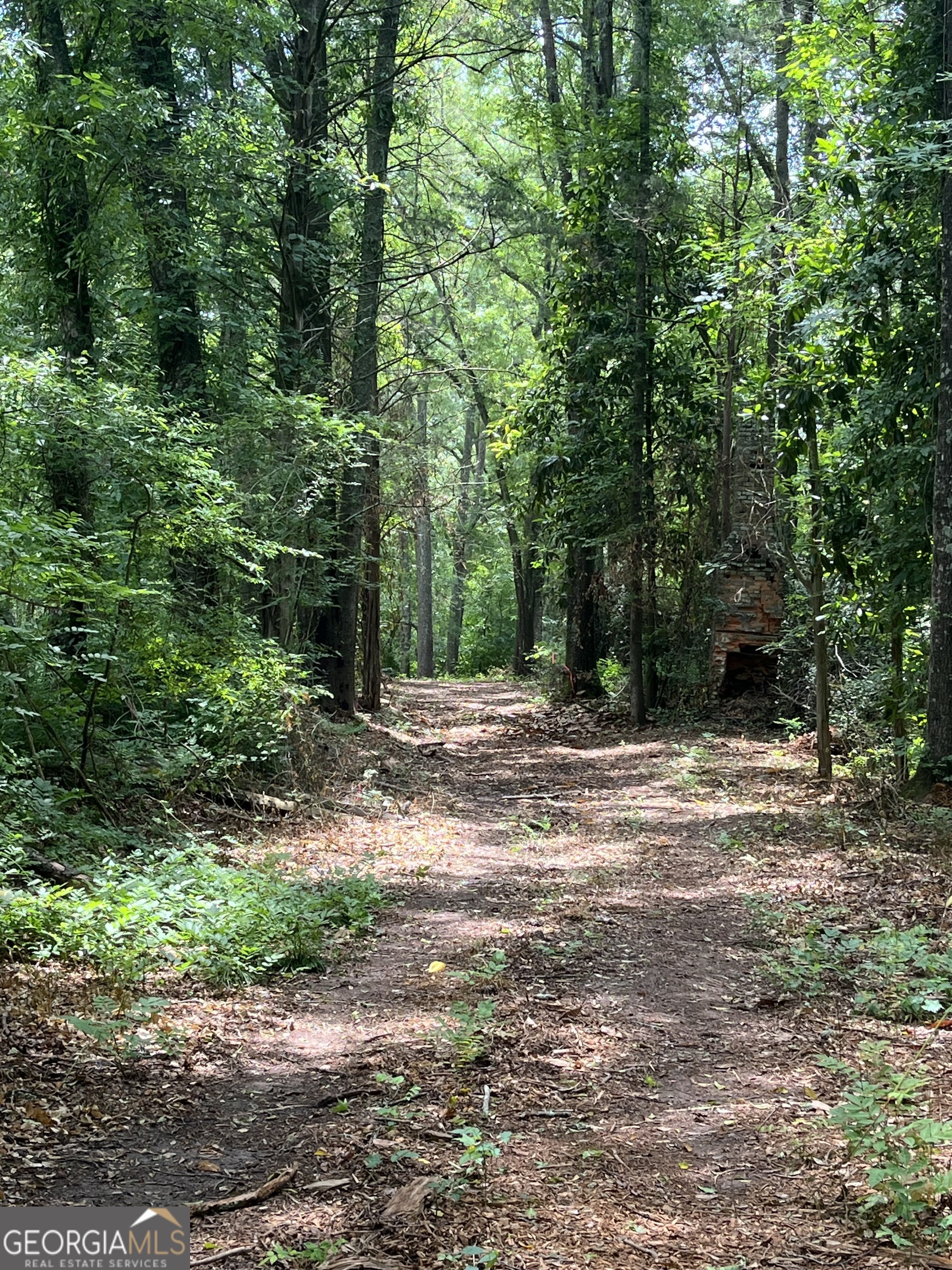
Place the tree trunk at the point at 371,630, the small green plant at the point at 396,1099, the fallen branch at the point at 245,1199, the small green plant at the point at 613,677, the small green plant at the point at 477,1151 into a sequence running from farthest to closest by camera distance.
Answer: the small green plant at the point at 613,677 → the tree trunk at the point at 371,630 → the small green plant at the point at 396,1099 → the small green plant at the point at 477,1151 → the fallen branch at the point at 245,1199

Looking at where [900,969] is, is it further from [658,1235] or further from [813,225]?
[813,225]

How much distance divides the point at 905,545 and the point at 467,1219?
24.2ft

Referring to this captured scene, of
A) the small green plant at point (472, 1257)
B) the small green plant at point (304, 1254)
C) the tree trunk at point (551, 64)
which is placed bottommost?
the small green plant at point (304, 1254)

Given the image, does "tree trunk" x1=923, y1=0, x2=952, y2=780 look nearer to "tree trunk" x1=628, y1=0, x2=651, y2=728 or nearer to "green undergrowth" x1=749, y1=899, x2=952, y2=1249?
"green undergrowth" x1=749, y1=899, x2=952, y2=1249

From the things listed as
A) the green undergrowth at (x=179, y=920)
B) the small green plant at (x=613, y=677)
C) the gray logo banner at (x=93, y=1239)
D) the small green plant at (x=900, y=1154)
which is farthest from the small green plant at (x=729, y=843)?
the small green plant at (x=613, y=677)

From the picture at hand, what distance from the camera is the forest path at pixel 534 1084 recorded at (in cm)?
290

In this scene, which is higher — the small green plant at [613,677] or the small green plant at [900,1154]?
the small green plant at [613,677]

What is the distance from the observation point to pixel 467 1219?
9.53 ft

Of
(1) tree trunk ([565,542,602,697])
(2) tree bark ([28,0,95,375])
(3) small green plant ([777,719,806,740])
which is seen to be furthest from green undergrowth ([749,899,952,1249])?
(1) tree trunk ([565,542,602,697])

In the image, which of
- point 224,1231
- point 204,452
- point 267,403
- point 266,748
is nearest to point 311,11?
point 267,403

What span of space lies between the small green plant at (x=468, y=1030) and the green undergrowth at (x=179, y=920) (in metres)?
1.20

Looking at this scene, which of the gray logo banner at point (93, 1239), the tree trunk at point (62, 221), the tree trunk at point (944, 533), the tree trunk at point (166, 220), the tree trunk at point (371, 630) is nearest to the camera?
the gray logo banner at point (93, 1239)

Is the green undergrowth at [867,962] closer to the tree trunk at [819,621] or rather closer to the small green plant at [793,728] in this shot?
the tree trunk at [819,621]

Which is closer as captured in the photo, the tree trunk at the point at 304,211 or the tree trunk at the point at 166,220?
the tree trunk at the point at 166,220
